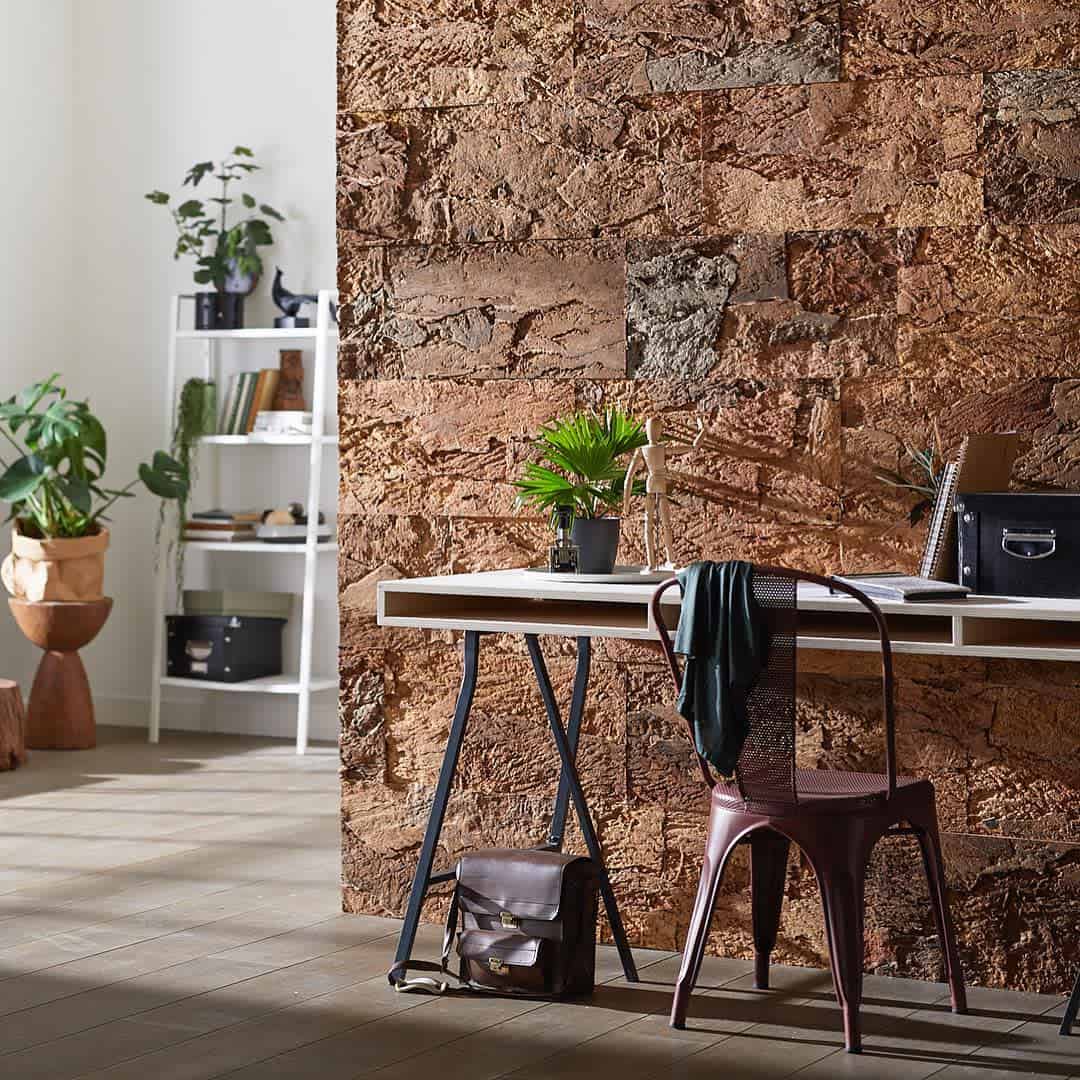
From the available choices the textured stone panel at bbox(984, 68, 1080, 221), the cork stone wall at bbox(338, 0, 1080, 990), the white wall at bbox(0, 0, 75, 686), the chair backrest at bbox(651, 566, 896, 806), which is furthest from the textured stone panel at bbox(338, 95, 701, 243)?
the white wall at bbox(0, 0, 75, 686)

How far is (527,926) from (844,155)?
167cm

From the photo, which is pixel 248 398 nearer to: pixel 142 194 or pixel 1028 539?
pixel 142 194

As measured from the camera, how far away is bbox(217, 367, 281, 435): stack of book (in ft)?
21.9

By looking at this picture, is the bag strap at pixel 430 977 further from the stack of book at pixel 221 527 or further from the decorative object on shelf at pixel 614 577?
the stack of book at pixel 221 527

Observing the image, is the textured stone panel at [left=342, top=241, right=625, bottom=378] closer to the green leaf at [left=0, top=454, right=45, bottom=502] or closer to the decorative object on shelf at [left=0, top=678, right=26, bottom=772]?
the decorative object on shelf at [left=0, top=678, right=26, bottom=772]

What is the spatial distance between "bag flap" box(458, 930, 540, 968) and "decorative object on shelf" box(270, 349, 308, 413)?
3541mm

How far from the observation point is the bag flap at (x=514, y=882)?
3.41 m

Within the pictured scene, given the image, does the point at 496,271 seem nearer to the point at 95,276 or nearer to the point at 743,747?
the point at 743,747

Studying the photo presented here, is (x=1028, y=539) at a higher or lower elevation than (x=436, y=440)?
lower

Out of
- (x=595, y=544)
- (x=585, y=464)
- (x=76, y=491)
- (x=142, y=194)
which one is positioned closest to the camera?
(x=595, y=544)

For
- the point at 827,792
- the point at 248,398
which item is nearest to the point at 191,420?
the point at 248,398

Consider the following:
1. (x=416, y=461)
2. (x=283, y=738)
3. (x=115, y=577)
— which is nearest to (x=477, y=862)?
(x=416, y=461)

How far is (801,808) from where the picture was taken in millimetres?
3080

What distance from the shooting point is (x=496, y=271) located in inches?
156
